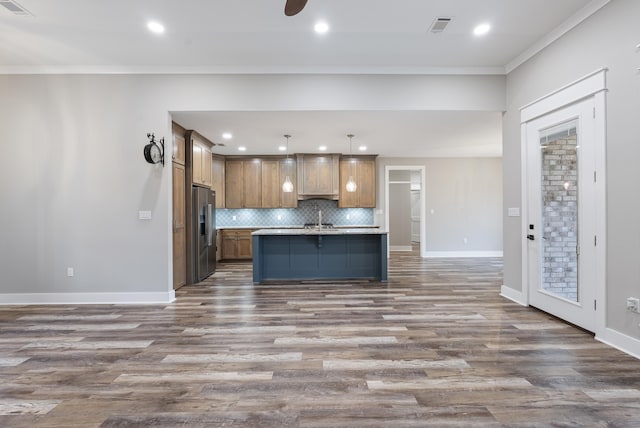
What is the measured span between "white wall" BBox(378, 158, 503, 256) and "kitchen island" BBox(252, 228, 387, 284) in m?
2.82

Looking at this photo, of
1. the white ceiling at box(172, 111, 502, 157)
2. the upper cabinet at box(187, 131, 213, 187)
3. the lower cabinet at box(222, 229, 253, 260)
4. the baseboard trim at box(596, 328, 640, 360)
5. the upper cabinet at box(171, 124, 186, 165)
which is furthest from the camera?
the lower cabinet at box(222, 229, 253, 260)

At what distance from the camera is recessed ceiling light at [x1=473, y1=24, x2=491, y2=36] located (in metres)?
3.20

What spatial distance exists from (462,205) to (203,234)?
252 inches

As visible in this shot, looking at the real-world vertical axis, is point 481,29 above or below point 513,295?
above

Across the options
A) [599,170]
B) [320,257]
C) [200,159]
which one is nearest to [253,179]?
→ [200,159]

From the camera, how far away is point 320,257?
543 centimetres

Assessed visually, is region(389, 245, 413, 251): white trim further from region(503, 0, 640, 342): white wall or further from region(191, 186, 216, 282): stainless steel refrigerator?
region(503, 0, 640, 342): white wall

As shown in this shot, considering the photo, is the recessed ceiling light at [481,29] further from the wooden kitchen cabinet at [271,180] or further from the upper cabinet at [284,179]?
the wooden kitchen cabinet at [271,180]

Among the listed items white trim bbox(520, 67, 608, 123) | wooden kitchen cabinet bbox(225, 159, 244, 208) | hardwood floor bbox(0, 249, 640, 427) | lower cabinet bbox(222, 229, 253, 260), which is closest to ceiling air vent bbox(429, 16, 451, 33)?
white trim bbox(520, 67, 608, 123)

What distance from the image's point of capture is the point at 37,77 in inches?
157

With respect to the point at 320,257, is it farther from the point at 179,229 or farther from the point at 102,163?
the point at 102,163

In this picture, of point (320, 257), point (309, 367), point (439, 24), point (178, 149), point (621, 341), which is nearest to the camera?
point (309, 367)

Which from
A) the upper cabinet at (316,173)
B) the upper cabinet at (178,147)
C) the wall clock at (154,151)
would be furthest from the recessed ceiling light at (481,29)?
the upper cabinet at (316,173)

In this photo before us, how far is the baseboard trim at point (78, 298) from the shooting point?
403 cm
